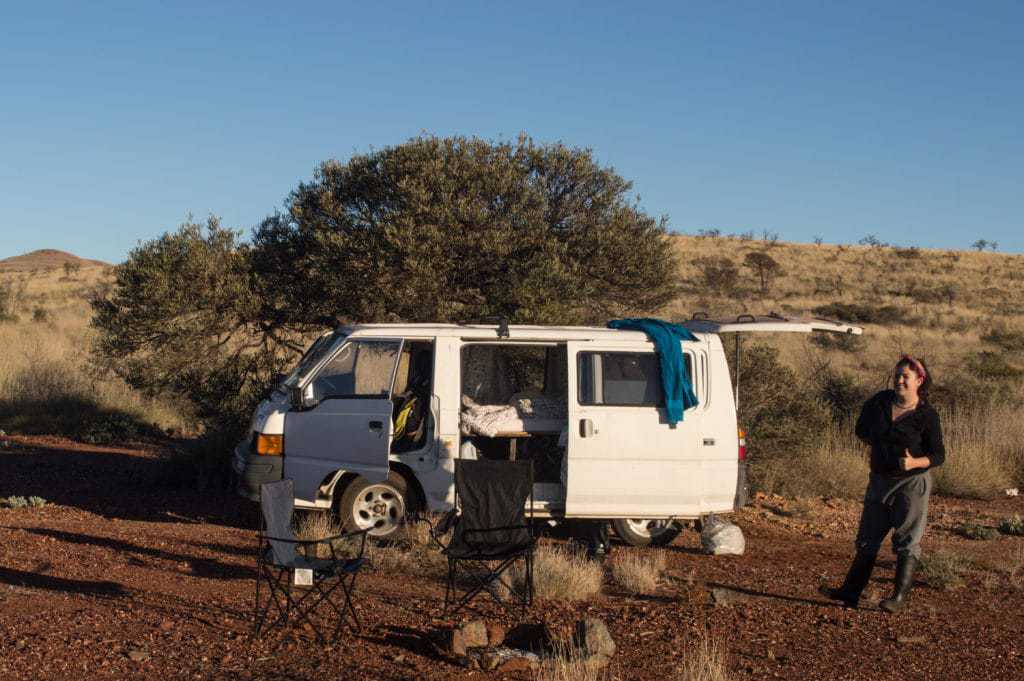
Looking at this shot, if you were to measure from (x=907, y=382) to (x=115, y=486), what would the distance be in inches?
A: 360

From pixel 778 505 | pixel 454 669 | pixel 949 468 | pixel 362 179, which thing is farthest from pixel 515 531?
Result: pixel 949 468

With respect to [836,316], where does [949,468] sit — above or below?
below

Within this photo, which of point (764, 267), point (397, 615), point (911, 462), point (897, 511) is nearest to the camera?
point (397, 615)

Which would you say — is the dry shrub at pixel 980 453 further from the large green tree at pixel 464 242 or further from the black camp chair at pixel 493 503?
A: the black camp chair at pixel 493 503

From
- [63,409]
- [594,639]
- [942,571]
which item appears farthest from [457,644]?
[63,409]

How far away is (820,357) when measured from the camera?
26828mm

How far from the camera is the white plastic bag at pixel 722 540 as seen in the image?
9.12 m

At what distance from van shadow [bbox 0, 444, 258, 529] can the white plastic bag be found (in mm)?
4162

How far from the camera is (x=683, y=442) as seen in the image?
8.68 meters

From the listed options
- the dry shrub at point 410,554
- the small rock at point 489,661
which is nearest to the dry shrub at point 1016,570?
the dry shrub at point 410,554

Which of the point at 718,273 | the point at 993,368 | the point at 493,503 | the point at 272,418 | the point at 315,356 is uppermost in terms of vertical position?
the point at 718,273

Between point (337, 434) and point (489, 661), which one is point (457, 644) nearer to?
point (489, 661)

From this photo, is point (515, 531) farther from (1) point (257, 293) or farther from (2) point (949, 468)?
(2) point (949, 468)

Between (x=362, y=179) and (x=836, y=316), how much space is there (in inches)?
1104
